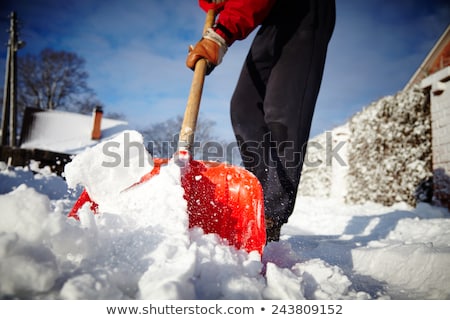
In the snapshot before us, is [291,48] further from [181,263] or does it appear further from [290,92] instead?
[181,263]

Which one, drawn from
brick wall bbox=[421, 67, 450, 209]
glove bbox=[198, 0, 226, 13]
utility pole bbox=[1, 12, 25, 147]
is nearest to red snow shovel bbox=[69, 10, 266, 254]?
glove bbox=[198, 0, 226, 13]

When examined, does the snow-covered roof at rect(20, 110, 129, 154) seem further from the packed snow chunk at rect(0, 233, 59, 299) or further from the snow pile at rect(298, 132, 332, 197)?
the packed snow chunk at rect(0, 233, 59, 299)

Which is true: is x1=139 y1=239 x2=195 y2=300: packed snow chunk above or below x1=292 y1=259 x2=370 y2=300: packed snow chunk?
above

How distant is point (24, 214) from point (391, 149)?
5299mm

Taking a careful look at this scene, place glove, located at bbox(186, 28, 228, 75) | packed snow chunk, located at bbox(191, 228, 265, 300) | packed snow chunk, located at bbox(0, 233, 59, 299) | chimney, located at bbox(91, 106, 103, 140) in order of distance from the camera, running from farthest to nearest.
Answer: chimney, located at bbox(91, 106, 103, 140), glove, located at bbox(186, 28, 228, 75), packed snow chunk, located at bbox(191, 228, 265, 300), packed snow chunk, located at bbox(0, 233, 59, 299)

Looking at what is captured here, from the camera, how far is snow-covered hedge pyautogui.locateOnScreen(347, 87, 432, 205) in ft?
13.6

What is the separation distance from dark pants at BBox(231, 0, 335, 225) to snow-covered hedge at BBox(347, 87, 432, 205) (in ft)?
11.7

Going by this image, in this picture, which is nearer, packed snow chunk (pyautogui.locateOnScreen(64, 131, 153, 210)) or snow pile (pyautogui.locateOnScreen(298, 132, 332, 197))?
packed snow chunk (pyautogui.locateOnScreen(64, 131, 153, 210))

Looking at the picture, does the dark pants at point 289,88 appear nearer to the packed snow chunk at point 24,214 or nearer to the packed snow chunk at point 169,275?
the packed snow chunk at point 169,275

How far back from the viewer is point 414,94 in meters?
4.29

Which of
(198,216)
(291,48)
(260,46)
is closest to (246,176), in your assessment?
(198,216)

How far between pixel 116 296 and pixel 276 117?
3.83 ft

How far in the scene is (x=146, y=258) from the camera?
0.75 m

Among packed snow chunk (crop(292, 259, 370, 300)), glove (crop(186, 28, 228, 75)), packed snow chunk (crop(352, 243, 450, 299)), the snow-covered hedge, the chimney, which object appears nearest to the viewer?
packed snow chunk (crop(292, 259, 370, 300))
